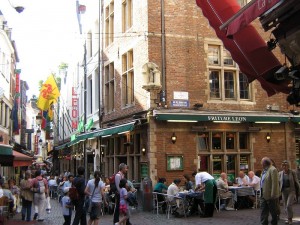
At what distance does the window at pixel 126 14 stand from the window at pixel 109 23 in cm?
155

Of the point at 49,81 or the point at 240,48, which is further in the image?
the point at 49,81

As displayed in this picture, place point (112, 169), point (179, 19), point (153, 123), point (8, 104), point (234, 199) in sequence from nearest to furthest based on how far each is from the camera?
1. point (234, 199)
2. point (153, 123)
3. point (179, 19)
4. point (112, 169)
5. point (8, 104)

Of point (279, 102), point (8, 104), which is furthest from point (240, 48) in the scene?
point (8, 104)

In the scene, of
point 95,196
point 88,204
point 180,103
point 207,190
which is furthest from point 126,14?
point 95,196

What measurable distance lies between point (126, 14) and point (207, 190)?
973cm

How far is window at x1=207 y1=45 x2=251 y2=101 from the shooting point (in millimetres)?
17219

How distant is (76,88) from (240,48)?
83.5 feet

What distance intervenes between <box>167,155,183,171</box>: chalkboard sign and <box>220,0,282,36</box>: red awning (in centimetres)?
853

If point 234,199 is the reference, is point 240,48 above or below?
above

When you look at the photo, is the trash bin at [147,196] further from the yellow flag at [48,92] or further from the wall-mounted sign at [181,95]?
the yellow flag at [48,92]

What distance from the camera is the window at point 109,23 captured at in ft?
69.8

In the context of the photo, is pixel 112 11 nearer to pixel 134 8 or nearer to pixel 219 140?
pixel 134 8

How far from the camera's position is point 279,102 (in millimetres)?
17891

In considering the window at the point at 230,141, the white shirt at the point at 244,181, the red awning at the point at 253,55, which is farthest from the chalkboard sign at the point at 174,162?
the red awning at the point at 253,55
